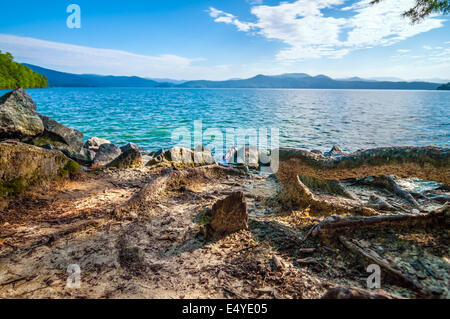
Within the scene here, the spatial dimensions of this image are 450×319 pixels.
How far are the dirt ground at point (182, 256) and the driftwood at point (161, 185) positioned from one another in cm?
29

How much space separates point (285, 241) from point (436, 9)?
10.3 metres

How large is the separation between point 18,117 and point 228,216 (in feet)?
33.3

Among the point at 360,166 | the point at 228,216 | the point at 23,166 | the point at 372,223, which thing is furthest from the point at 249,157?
the point at 23,166

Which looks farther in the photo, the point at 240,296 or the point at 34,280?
the point at 34,280

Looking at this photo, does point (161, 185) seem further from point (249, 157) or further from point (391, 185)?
point (391, 185)

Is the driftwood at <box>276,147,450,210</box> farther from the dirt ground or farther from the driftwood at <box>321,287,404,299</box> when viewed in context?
the driftwood at <box>321,287,404,299</box>

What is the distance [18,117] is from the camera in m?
A: 9.25

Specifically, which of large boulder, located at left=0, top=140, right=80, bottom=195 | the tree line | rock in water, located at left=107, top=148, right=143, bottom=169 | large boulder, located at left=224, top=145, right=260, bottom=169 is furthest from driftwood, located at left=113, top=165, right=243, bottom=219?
the tree line

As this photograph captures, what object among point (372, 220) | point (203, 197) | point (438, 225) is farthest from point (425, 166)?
point (203, 197)

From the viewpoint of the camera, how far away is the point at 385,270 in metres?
3.07

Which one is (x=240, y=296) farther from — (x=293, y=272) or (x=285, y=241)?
(x=285, y=241)

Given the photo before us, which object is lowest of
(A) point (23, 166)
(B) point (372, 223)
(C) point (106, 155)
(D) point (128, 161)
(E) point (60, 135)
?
(B) point (372, 223)

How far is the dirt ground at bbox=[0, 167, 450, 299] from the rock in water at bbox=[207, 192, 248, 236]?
0.19 m
